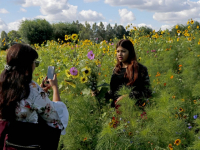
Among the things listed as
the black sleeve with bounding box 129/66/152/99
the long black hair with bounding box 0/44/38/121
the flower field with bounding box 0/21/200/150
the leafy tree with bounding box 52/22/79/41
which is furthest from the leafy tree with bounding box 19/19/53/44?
the long black hair with bounding box 0/44/38/121

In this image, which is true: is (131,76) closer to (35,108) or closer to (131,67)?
(131,67)

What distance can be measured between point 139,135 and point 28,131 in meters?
1.03

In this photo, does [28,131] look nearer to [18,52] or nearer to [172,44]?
[18,52]

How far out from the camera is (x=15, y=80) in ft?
4.82

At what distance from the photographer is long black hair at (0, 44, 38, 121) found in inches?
56.9

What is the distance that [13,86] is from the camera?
1466 mm

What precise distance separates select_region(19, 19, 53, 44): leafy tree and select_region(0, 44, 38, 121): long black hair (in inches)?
873

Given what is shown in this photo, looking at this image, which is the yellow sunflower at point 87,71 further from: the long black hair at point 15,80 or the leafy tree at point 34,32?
the leafy tree at point 34,32

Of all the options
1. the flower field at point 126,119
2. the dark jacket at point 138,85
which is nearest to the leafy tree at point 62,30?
the dark jacket at point 138,85

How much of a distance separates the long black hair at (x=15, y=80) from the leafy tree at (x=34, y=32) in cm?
2217

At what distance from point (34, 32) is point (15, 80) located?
22734 millimetres

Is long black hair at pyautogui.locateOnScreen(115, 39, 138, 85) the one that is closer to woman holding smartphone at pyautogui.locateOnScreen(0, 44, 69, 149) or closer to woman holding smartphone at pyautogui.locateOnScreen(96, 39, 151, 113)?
woman holding smartphone at pyautogui.locateOnScreen(96, 39, 151, 113)

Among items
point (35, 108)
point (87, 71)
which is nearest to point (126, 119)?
point (87, 71)

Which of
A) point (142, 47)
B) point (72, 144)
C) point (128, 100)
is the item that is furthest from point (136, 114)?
point (142, 47)
